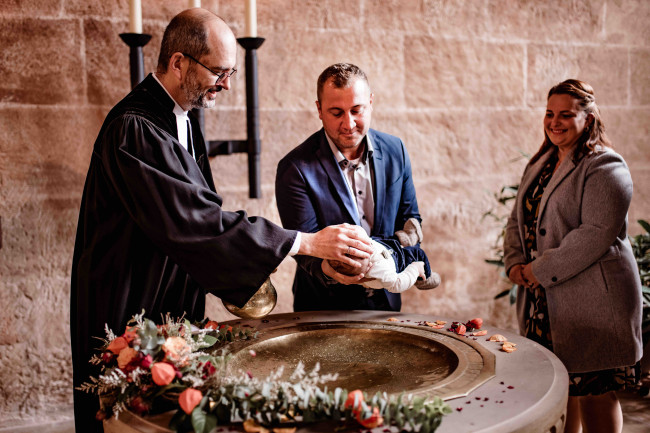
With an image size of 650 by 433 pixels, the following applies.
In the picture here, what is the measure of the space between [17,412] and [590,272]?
2938mm

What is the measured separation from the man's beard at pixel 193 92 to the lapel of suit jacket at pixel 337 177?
1.96 ft

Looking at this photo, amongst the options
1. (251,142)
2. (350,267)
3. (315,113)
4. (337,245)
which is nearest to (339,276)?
(350,267)

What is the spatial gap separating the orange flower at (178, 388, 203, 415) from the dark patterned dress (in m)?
1.85

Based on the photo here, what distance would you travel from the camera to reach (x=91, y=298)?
2.14 m

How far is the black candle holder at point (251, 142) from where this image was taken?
10.9ft

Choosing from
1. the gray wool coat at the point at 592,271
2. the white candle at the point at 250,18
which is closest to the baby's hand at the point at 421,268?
the gray wool coat at the point at 592,271

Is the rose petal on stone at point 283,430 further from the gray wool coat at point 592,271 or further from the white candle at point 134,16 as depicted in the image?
the white candle at point 134,16

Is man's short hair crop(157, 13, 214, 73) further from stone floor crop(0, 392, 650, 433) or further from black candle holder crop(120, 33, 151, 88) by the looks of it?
stone floor crop(0, 392, 650, 433)

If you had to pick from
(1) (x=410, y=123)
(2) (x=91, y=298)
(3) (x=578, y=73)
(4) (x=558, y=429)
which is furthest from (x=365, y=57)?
(4) (x=558, y=429)

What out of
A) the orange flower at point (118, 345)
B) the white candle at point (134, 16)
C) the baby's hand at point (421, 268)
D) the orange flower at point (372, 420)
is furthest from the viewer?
the white candle at point (134, 16)

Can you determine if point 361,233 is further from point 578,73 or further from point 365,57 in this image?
point 578,73

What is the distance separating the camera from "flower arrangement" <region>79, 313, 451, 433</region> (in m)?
1.54

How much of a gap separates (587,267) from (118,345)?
1960 millimetres

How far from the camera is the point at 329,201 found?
8.86ft
